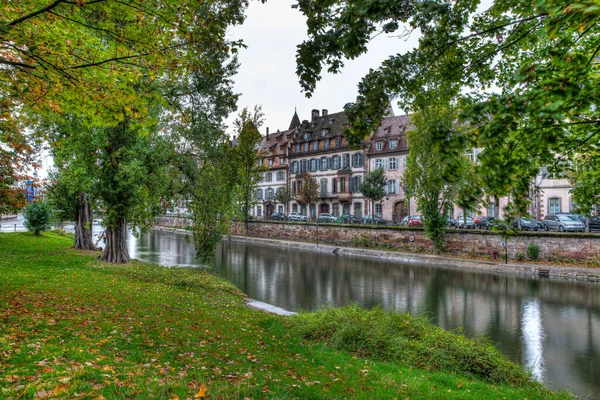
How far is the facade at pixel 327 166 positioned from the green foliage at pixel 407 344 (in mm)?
37967

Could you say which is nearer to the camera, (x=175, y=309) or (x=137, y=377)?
(x=137, y=377)

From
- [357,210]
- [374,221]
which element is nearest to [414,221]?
[374,221]

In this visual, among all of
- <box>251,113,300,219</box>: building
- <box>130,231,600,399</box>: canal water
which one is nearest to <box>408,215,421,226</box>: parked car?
<box>130,231,600,399</box>: canal water

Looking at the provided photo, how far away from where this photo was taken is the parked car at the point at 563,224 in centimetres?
2760

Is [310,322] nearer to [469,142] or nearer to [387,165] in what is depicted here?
[469,142]

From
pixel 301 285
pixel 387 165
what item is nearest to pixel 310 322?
pixel 301 285

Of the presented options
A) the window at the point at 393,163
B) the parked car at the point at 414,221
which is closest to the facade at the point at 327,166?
the window at the point at 393,163

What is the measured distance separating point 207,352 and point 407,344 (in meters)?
4.46

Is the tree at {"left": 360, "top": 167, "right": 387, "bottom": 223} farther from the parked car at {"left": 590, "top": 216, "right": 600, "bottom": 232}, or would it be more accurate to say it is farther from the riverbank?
the parked car at {"left": 590, "top": 216, "right": 600, "bottom": 232}

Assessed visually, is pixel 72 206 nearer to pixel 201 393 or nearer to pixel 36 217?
pixel 36 217

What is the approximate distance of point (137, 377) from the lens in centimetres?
432

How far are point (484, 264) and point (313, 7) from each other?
24.9 meters

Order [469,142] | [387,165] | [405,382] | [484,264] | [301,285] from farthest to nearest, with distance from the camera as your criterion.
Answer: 1. [387,165]
2. [484,264]
3. [301,285]
4. [405,382]
5. [469,142]

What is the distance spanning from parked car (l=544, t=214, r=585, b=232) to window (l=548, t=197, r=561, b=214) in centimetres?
525
